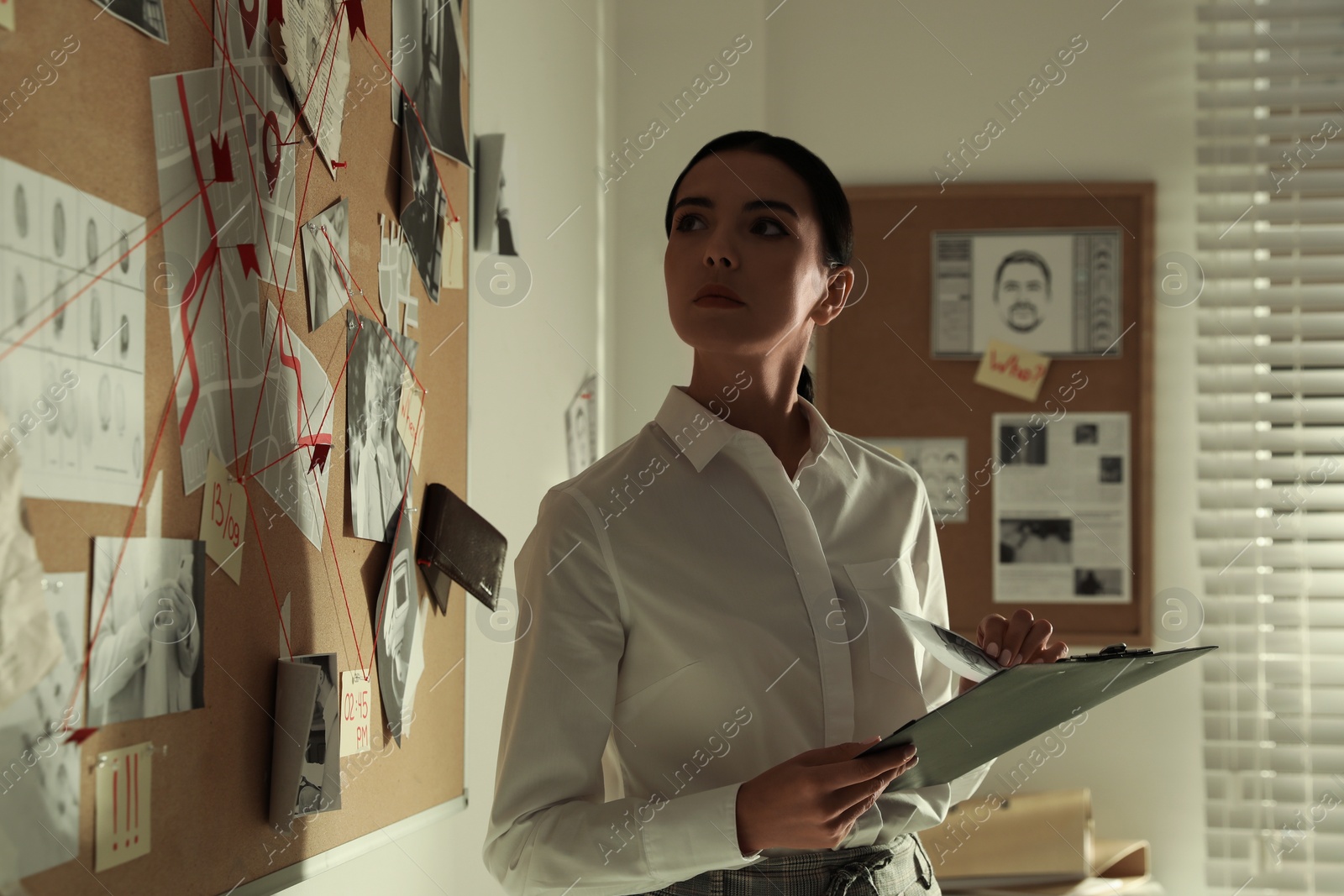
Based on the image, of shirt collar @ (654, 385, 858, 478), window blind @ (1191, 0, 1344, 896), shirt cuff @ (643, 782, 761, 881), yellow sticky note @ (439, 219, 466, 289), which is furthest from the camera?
window blind @ (1191, 0, 1344, 896)

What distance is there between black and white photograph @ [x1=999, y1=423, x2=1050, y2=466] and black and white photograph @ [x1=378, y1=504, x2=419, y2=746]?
5.84 ft

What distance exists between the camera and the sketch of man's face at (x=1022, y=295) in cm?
262

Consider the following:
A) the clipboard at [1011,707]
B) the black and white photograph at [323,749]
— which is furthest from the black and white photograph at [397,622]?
the clipboard at [1011,707]

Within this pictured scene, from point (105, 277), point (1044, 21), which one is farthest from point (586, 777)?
point (1044, 21)

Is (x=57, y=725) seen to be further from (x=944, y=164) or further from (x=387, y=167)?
(x=944, y=164)

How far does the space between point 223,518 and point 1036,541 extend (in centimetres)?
216

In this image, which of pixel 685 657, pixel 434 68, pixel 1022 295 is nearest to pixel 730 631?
pixel 685 657

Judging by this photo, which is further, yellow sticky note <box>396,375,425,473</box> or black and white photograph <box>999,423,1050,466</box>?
black and white photograph <box>999,423,1050,466</box>

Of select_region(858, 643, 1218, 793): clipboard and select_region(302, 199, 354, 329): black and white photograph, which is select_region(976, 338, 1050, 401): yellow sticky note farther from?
select_region(302, 199, 354, 329): black and white photograph

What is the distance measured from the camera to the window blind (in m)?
2.39

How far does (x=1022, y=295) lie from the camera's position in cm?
263

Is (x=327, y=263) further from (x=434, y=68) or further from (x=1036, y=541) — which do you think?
(x=1036, y=541)

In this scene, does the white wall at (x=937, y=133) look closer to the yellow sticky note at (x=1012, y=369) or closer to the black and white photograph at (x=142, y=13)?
the yellow sticky note at (x=1012, y=369)

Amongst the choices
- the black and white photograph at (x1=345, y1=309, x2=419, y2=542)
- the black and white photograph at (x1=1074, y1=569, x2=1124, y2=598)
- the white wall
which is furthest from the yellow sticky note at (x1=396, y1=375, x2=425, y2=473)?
the black and white photograph at (x1=1074, y1=569, x2=1124, y2=598)
